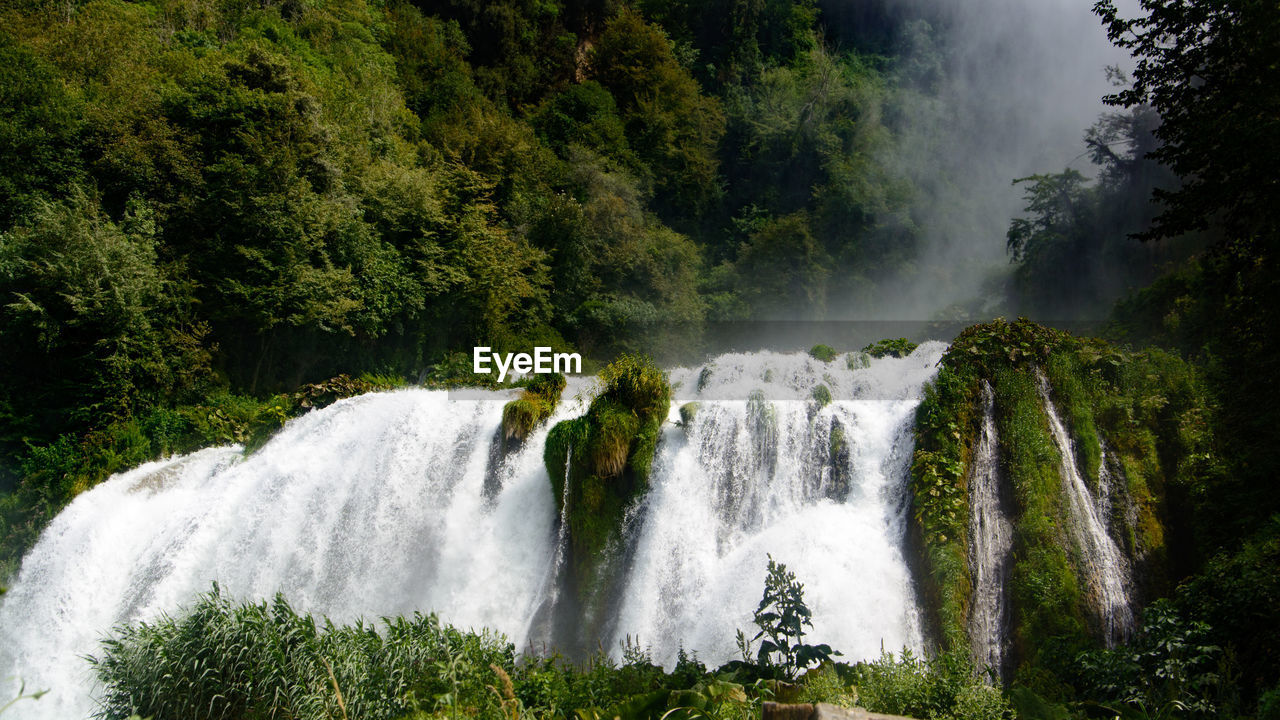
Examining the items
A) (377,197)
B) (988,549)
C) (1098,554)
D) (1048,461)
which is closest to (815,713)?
(988,549)

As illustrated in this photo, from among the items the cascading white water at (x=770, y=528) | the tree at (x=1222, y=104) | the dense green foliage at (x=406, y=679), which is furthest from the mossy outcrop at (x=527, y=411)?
the tree at (x=1222, y=104)

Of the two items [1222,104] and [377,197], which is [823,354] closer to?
[1222,104]

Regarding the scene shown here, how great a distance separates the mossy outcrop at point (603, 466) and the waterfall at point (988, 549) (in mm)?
4336

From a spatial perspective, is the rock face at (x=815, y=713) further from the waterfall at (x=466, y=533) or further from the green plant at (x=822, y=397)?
the green plant at (x=822, y=397)

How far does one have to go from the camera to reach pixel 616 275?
2112 centimetres

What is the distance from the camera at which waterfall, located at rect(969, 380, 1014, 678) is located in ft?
28.2

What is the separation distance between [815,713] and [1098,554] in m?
7.07

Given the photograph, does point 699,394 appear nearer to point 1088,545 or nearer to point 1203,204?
point 1088,545

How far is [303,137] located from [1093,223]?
18909mm

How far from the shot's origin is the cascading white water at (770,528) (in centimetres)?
916

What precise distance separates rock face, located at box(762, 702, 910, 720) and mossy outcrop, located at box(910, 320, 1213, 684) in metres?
5.06

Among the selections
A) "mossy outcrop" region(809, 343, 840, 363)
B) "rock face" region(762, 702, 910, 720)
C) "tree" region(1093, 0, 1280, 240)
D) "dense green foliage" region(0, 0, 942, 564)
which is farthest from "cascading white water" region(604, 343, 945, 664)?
"mossy outcrop" region(809, 343, 840, 363)

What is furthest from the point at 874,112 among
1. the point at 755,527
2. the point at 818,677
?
the point at 818,677

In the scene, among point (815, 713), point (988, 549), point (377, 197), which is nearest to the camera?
point (815, 713)
